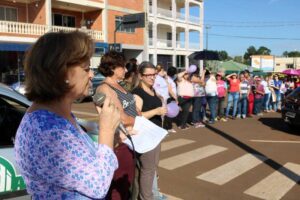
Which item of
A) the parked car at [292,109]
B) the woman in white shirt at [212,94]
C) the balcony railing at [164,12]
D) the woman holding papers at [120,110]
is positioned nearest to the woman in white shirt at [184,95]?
the woman in white shirt at [212,94]

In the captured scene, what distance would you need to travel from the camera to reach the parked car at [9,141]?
9.47 feet

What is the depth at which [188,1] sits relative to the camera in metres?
41.8

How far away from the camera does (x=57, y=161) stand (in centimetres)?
141

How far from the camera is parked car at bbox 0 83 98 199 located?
2887 mm

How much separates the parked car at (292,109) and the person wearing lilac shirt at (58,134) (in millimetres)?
9119

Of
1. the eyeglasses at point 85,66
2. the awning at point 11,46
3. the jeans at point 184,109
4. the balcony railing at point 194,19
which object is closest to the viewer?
the eyeglasses at point 85,66

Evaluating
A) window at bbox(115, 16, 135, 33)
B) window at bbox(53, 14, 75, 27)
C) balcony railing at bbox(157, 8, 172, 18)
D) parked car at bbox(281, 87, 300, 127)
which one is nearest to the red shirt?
parked car at bbox(281, 87, 300, 127)

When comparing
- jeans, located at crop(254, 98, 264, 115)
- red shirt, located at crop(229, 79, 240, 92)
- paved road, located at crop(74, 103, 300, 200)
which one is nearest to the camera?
paved road, located at crop(74, 103, 300, 200)

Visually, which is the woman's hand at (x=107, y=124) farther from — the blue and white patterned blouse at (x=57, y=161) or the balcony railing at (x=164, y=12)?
the balcony railing at (x=164, y=12)

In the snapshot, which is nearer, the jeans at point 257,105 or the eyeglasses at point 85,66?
the eyeglasses at point 85,66

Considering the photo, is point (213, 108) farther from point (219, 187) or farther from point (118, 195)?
point (118, 195)

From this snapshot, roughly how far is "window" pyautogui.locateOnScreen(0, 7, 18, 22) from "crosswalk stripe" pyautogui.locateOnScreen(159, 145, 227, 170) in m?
21.4

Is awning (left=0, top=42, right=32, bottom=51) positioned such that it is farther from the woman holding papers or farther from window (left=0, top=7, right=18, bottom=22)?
the woman holding papers

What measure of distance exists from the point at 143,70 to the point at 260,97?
10.5 metres
